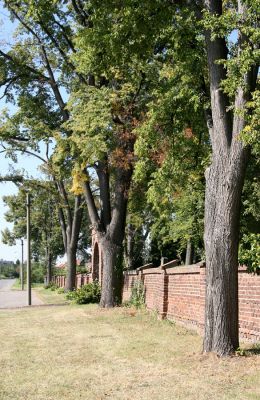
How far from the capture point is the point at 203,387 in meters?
7.14

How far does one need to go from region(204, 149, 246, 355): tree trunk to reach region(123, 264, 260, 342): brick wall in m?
1.03

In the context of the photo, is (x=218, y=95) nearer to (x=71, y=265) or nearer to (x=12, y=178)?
(x=12, y=178)

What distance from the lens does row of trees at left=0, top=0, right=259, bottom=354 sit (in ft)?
29.7

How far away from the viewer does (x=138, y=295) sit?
63.9 ft

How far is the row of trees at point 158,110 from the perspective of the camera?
29.7 feet

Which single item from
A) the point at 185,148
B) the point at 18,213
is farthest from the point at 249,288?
the point at 18,213

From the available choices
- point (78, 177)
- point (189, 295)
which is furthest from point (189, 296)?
point (78, 177)

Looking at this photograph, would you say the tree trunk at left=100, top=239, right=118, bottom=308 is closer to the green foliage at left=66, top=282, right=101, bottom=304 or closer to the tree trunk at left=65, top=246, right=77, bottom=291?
the green foliage at left=66, top=282, right=101, bottom=304

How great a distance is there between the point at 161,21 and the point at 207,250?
4.82 m

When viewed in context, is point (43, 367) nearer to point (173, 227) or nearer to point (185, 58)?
point (185, 58)

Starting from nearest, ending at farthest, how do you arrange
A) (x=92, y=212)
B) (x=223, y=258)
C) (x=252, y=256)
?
1. (x=223, y=258)
2. (x=252, y=256)
3. (x=92, y=212)

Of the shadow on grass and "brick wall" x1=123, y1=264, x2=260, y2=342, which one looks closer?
the shadow on grass

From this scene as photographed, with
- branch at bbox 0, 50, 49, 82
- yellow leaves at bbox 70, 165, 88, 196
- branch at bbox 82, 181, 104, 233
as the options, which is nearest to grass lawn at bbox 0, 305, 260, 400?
branch at bbox 82, 181, 104, 233

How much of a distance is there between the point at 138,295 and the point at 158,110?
8.77 metres
